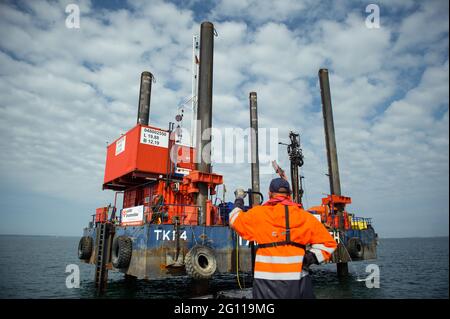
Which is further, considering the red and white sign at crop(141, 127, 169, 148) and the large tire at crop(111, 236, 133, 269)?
the red and white sign at crop(141, 127, 169, 148)

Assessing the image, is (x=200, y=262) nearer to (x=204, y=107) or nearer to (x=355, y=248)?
(x=204, y=107)

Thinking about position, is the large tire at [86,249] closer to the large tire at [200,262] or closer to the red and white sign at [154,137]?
the red and white sign at [154,137]

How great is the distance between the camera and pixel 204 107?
17078 millimetres

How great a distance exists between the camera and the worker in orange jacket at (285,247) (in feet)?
11.1

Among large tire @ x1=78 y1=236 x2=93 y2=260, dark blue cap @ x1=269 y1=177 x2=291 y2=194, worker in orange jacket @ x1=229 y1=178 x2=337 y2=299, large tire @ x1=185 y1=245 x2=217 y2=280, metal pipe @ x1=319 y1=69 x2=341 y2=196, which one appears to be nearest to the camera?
worker in orange jacket @ x1=229 y1=178 x2=337 y2=299

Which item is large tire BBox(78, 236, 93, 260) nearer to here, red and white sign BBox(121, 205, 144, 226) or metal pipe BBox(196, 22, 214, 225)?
red and white sign BBox(121, 205, 144, 226)

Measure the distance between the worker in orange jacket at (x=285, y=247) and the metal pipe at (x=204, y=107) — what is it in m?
11.1

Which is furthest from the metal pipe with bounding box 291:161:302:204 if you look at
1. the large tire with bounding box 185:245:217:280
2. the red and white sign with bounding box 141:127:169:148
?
the large tire with bounding box 185:245:217:280

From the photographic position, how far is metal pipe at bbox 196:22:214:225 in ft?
50.1

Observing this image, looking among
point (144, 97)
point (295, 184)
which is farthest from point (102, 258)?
point (295, 184)

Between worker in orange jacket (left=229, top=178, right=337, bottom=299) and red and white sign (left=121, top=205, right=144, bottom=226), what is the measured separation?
10.9 metres

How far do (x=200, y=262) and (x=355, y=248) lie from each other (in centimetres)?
1371

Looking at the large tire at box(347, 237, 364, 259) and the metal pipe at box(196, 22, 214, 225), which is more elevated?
the metal pipe at box(196, 22, 214, 225)
